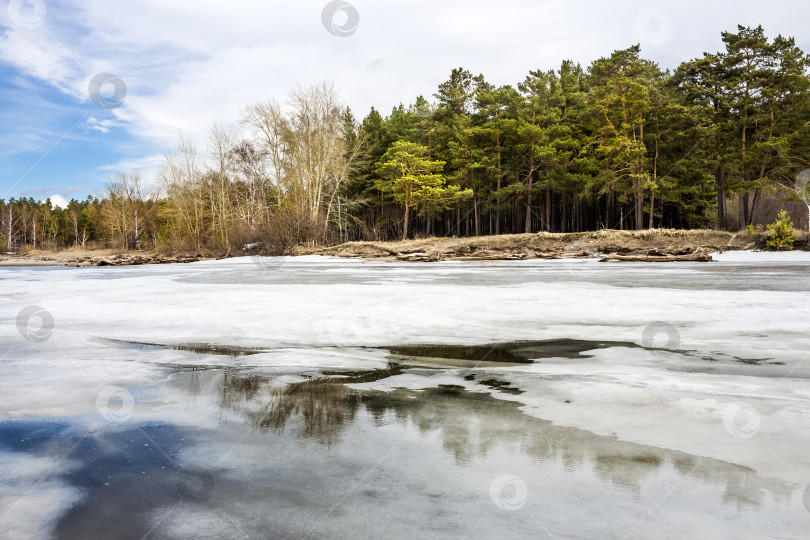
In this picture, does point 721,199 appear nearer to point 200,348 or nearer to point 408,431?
point 200,348

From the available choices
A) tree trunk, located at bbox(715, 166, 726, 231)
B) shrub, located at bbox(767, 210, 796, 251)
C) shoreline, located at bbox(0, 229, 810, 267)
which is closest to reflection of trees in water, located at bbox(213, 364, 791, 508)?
shoreline, located at bbox(0, 229, 810, 267)

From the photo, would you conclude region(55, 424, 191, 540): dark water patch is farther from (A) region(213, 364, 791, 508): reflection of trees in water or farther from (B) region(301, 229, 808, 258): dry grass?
(B) region(301, 229, 808, 258): dry grass

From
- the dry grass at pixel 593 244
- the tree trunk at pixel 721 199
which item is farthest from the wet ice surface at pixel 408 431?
the tree trunk at pixel 721 199

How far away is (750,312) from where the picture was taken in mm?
6199

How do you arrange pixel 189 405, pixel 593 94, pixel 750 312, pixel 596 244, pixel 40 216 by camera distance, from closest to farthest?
pixel 189 405
pixel 750 312
pixel 596 244
pixel 593 94
pixel 40 216

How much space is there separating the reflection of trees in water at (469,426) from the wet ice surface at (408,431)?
0.01 m

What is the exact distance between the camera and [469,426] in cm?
256

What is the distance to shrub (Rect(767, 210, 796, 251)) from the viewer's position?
77.3ft

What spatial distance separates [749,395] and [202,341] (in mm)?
4449

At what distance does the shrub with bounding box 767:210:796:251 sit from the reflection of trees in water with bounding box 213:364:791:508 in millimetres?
26757

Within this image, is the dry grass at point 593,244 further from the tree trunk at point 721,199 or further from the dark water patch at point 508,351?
the dark water patch at point 508,351

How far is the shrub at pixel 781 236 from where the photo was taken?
23547mm

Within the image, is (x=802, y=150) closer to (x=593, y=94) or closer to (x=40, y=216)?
(x=593, y=94)

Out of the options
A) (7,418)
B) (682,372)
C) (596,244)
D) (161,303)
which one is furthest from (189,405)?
(596,244)
